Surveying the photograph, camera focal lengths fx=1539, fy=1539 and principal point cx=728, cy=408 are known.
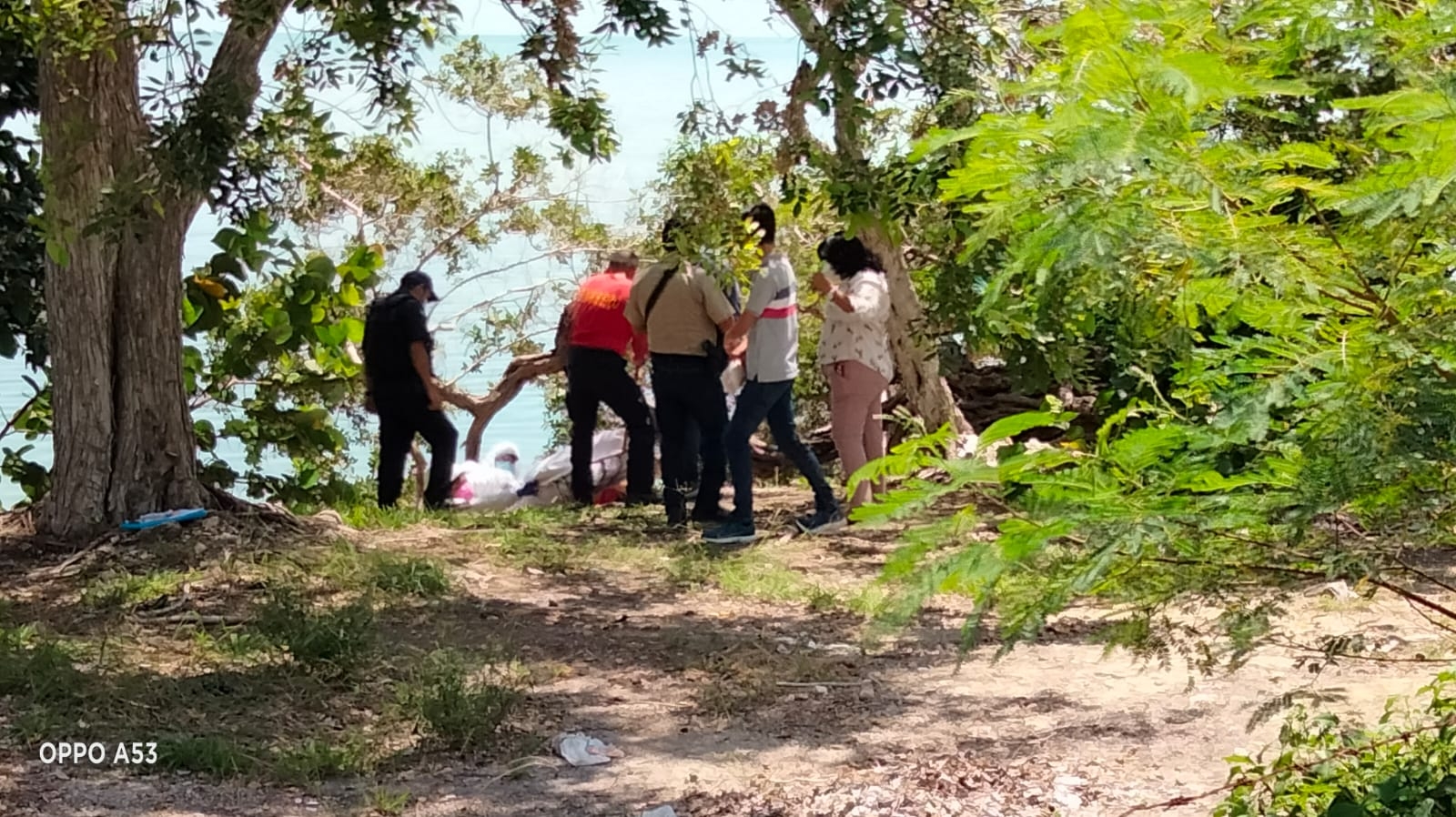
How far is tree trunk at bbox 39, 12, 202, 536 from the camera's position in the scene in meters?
7.00

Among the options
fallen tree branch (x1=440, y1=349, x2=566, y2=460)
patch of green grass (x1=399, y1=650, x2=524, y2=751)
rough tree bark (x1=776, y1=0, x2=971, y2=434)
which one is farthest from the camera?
fallen tree branch (x1=440, y1=349, x2=566, y2=460)

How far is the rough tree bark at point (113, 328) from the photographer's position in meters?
6.94

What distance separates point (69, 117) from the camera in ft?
22.7

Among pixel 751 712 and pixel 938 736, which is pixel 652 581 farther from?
pixel 938 736

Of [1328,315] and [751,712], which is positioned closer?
[1328,315]

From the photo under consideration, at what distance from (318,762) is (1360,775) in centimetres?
265

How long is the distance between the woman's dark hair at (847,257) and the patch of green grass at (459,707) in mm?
3417

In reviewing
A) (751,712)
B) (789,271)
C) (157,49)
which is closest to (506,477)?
(789,271)

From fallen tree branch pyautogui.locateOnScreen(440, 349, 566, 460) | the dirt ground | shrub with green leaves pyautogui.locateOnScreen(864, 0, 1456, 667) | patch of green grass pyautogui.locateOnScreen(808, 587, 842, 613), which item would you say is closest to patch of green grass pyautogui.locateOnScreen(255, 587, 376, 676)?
the dirt ground

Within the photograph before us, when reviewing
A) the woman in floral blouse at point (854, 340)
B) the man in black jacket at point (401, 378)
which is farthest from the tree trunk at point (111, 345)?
the woman in floral blouse at point (854, 340)

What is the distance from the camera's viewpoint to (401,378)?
877 centimetres

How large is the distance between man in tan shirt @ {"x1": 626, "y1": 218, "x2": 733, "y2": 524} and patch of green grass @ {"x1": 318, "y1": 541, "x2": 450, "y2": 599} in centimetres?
166

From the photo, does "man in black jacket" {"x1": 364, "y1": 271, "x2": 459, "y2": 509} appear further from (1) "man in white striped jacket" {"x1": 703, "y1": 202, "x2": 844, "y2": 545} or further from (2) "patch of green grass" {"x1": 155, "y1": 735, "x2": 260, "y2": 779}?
(2) "patch of green grass" {"x1": 155, "y1": 735, "x2": 260, "y2": 779}

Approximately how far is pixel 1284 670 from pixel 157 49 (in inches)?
188
